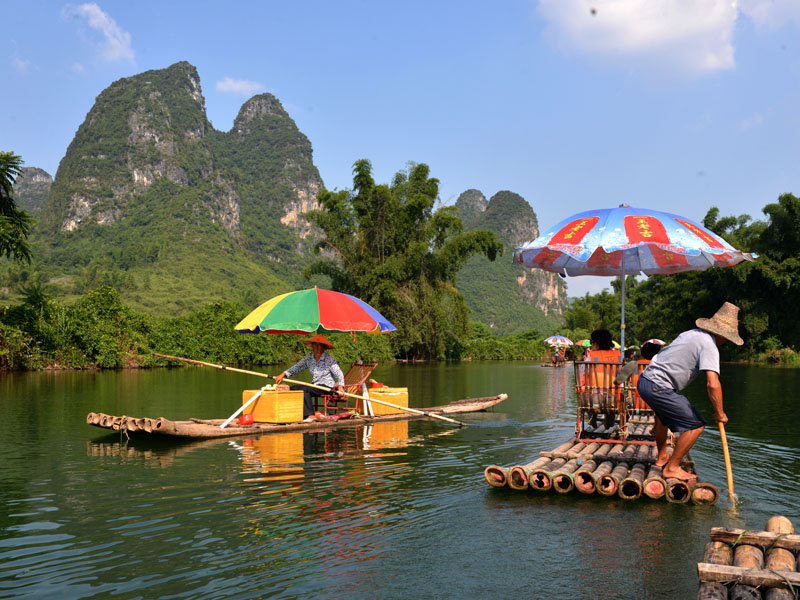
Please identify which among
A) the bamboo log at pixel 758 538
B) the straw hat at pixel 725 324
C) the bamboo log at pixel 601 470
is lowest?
the bamboo log at pixel 601 470

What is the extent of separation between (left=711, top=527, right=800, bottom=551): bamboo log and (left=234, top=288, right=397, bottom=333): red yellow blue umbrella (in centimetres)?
725

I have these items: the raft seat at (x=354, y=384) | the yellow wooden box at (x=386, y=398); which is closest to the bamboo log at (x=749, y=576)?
the raft seat at (x=354, y=384)

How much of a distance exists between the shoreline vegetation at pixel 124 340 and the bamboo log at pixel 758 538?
26.4 m

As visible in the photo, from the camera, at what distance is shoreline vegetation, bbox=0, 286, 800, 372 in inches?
1011

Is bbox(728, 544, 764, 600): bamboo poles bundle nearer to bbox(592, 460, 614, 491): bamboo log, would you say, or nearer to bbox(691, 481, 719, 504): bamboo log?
bbox(691, 481, 719, 504): bamboo log

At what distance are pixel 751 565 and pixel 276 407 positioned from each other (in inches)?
309

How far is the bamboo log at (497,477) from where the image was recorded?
6551 mm

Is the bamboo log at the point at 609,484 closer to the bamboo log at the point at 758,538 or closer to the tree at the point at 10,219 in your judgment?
the bamboo log at the point at 758,538

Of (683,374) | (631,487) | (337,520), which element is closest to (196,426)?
(337,520)

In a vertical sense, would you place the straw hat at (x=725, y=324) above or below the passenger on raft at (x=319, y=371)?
above

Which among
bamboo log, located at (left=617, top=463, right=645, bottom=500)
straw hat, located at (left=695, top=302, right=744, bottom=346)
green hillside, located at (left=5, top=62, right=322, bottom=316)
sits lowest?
bamboo log, located at (left=617, top=463, right=645, bottom=500)

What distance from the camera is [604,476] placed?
6211 millimetres

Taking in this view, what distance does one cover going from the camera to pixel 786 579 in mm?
3412

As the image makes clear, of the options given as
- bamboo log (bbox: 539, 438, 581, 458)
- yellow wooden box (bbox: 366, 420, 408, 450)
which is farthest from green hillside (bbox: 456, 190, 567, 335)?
bamboo log (bbox: 539, 438, 581, 458)
